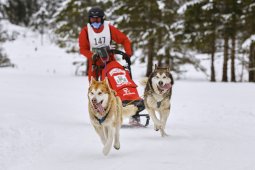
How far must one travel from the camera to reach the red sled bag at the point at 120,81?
6961mm

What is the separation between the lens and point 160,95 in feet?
22.2

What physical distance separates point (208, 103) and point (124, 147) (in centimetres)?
635

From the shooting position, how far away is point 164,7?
23.4 m

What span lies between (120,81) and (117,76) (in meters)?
0.10

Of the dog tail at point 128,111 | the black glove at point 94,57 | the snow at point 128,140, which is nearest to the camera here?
the snow at point 128,140

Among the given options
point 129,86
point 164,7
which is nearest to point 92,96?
point 129,86

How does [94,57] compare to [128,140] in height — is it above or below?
above

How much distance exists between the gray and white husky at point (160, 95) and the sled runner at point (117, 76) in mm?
264

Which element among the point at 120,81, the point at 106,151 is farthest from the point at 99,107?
the point at 120,81

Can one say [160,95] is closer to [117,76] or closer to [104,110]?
[117,76]

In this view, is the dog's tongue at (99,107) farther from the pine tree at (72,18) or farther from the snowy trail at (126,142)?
the pine tree at (72,18)

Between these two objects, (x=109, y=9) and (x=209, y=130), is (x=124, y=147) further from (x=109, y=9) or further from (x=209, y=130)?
(x=109, y=9)

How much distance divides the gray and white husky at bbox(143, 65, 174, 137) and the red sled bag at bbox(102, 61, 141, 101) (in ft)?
1.00

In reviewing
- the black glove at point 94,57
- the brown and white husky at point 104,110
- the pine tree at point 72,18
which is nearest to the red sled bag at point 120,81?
the black glove at point 94,57
